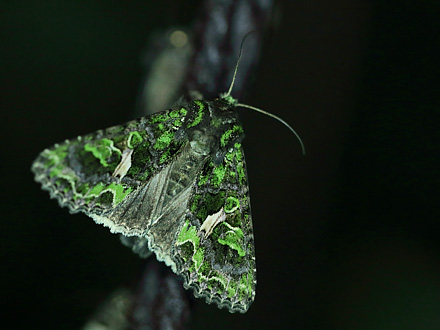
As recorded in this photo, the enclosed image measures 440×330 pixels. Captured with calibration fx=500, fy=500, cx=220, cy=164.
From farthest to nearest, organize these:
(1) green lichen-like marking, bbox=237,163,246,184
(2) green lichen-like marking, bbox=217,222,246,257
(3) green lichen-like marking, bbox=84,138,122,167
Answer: (1) green lichen-like marking, bbox=237,163,246,184 < (2) green lichen-like marking, bbox=217,222,246,257 < (3) green lichen-like marking, bbox=84,138,122,167

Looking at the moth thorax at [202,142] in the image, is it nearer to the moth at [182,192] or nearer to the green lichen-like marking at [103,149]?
the moth at [182,192]

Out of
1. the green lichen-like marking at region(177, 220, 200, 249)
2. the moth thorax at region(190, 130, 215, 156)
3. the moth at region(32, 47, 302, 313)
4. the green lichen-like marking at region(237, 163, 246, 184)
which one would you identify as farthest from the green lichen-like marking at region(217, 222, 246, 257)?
the moth thorax at region(190, 130, 215, 156)

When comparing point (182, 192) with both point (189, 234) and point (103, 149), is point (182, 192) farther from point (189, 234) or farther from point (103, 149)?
point (103, 149)

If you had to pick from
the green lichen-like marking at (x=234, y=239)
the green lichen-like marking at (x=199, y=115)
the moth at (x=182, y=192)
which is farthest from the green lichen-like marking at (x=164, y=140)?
the green lichen-like marking at (x=234, y=239)

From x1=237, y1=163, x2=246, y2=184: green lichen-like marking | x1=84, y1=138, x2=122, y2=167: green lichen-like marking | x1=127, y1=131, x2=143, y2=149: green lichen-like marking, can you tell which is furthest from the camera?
x1=237, y1=163, x2=246, y2=184: green lichen-like marking

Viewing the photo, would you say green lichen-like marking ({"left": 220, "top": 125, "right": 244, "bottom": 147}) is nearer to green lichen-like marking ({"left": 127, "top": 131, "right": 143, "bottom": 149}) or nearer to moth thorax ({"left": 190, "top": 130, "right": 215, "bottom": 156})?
moth thorax ({"left": 190, "top": 130, "right": 215, "bottom": 156})

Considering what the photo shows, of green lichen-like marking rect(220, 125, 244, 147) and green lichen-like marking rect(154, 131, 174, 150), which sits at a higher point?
green lichen-like marking rect(220, 125, 244, 147)

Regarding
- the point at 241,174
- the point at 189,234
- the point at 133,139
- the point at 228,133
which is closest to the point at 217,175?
the point at 241,174

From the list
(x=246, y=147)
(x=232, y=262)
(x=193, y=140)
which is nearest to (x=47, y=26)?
(x=193, y=140)
